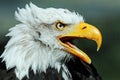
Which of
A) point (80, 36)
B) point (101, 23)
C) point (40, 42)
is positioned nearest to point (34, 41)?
point (40, 42)

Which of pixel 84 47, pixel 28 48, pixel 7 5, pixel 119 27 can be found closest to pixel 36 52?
pixel 28 48

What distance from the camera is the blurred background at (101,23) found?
14.6 m

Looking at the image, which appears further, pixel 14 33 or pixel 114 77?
pixel 114 77

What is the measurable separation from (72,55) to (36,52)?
1.08 feet

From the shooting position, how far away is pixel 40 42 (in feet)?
22.5

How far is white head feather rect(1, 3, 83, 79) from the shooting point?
6812 mm

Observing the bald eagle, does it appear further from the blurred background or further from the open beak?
the blurred background

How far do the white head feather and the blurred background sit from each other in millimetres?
6393

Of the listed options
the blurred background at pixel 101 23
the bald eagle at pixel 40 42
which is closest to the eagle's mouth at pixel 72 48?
the bald eagle at pixel 40 42

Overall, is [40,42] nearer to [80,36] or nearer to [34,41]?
[34,41]

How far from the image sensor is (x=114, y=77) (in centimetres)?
1441

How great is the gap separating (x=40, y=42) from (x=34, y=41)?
54 millimetres

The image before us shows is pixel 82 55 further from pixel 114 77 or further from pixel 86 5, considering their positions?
pixel 86 5

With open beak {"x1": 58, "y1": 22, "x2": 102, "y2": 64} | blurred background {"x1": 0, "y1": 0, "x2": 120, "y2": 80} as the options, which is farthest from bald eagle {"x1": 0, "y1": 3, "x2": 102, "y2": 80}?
blurred background {"x1": 0, "y1": 0, "x2": 120, "y2": 80}
